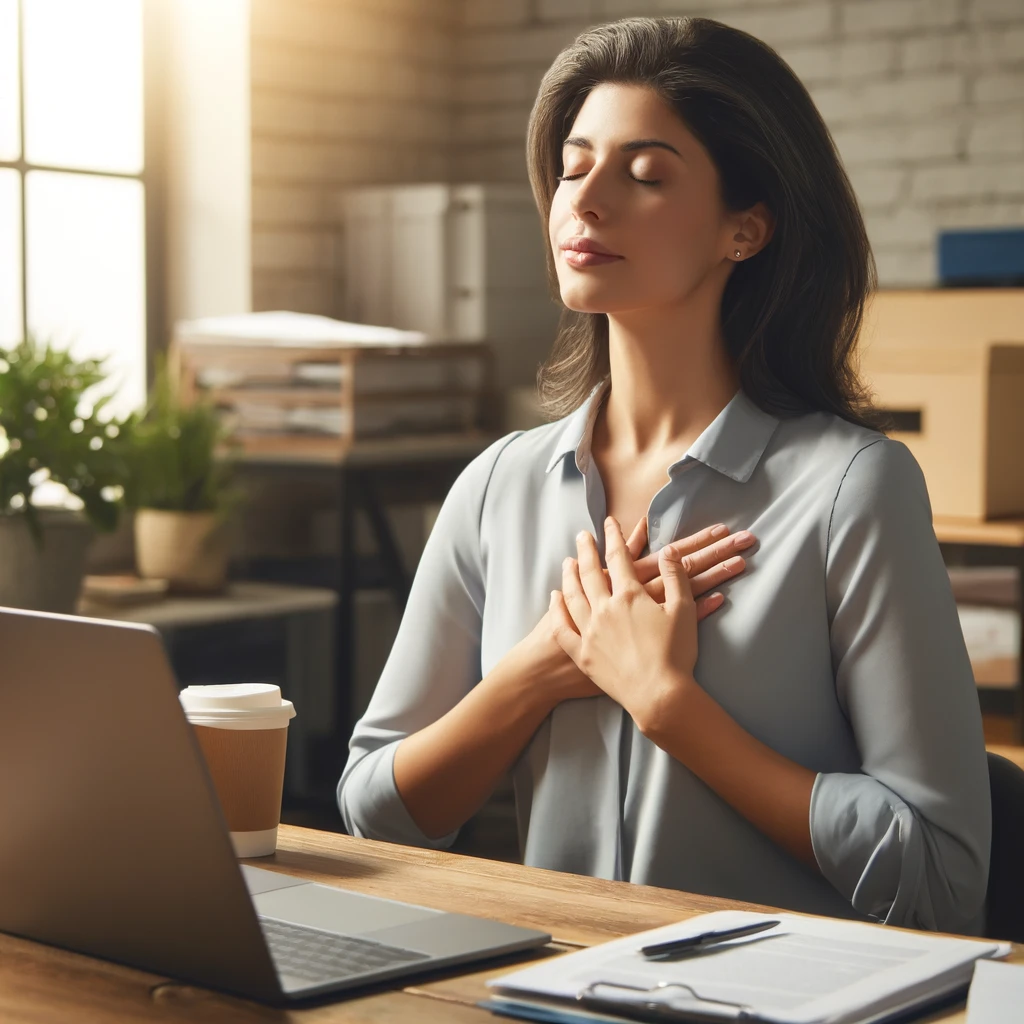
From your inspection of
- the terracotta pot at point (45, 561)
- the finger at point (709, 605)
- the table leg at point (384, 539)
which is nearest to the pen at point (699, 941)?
the finger at point (709, 605)

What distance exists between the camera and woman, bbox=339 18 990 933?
1.33m

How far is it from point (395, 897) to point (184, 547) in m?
2.24

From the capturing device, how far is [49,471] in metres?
2.84

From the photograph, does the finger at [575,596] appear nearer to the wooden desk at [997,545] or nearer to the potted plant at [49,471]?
the potted plant at [49,471]

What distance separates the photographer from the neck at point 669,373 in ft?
4.96

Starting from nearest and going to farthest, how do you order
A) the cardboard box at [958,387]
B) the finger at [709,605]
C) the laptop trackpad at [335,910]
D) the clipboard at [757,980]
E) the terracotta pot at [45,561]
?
the clipboard at [757,980] → the laptop trackpad at [335,910] → the finger at [709,605] → the terracotta pot at [45,561] → the cardboard box at [958,387]

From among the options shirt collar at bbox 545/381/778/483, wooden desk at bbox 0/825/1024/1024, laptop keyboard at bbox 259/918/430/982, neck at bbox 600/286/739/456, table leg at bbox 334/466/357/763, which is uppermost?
neck at bbox 600/286/739/456

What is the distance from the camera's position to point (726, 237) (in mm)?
1500

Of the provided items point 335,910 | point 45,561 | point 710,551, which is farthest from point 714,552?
point 45,561

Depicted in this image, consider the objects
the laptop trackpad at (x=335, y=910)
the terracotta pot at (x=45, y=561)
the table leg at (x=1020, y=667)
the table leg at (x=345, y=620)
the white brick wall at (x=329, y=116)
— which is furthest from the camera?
the white brick wall at (x=329, y=116)

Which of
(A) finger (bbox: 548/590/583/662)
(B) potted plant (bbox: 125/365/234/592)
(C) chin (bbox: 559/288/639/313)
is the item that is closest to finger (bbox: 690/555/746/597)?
(A) finger (bbox: 548/590/583/662)

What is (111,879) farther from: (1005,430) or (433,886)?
(1005,430)

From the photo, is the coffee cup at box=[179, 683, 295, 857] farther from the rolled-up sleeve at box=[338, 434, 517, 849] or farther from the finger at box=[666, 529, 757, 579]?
the finger at box=[666, 529, 757, 579]

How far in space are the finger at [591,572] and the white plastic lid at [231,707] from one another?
0.28m
